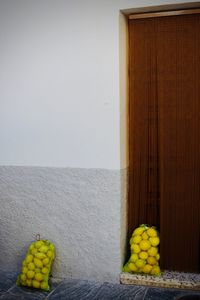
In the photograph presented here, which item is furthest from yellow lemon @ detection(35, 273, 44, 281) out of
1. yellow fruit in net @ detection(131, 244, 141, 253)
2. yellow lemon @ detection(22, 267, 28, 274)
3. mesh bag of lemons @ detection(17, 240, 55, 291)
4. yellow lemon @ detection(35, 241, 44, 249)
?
yellow fruit in net @ detection(131, 244, 141, 253)

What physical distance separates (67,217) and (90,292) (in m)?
0.63

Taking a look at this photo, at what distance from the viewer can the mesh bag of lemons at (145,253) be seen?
10.2 ft

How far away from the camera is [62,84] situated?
3182 mm

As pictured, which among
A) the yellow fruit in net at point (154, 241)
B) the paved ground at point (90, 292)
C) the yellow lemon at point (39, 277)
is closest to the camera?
the paved ground at point (90, 292)

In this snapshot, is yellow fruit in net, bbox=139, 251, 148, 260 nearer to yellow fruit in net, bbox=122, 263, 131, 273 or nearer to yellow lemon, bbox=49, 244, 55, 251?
yellow fruit in net, bbox=122, 263, 131, 273

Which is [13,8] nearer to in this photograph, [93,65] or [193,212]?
[93,65]

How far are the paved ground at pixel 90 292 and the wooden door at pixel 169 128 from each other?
331 millimetres

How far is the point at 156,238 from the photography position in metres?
3.12

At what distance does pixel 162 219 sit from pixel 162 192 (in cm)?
23

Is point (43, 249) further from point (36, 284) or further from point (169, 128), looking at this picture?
point (169, 128)

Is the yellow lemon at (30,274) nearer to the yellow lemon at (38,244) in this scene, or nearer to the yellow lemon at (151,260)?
the yellow lemon at (38,244)

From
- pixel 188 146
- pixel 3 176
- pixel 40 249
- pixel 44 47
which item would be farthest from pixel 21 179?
pixel 188 146

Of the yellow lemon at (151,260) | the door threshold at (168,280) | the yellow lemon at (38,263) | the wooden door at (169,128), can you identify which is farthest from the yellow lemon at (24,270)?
the wooden door at (169,128)

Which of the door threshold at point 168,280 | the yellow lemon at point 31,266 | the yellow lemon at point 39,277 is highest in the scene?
the yellow lemon at point 31,266
